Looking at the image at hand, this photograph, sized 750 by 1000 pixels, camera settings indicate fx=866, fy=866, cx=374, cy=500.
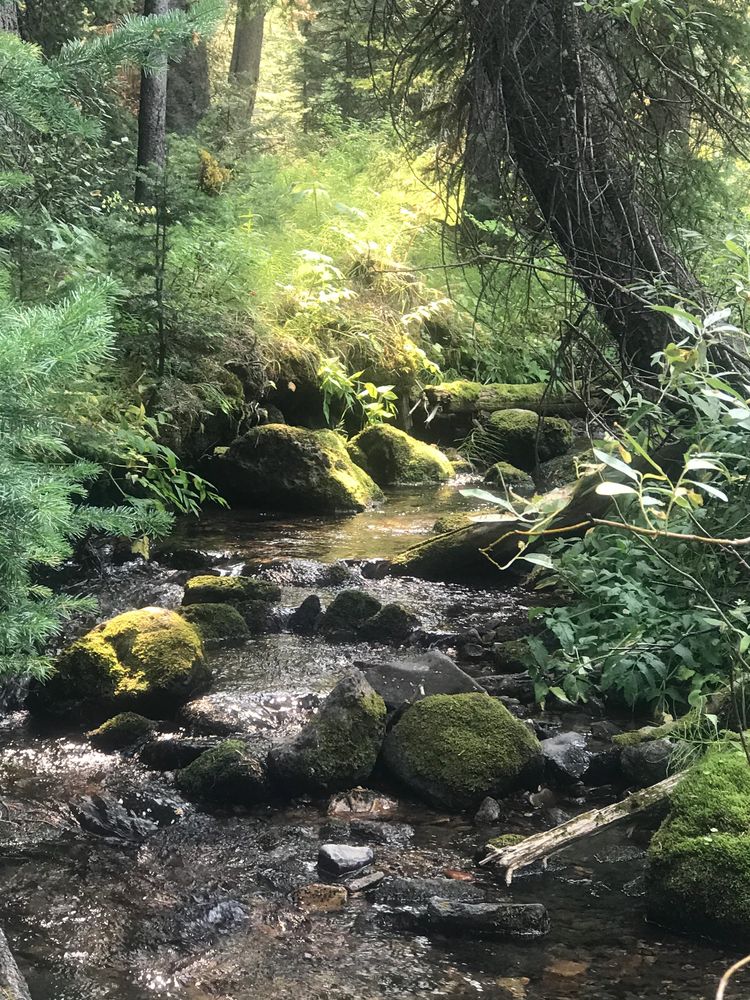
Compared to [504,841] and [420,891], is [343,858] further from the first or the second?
[504,841]

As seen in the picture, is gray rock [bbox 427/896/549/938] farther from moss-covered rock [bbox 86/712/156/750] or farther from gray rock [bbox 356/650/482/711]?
moss-covered rock [bbox 86/712/156/750]

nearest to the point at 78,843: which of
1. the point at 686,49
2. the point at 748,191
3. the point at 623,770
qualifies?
the point at 623,770

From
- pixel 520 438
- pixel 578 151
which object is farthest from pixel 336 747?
pixel 520 438

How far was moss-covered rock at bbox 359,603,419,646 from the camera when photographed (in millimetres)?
6375

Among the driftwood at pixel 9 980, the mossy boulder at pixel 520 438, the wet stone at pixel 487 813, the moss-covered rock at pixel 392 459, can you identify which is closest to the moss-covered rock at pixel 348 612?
the wet stone at pixel 487 813

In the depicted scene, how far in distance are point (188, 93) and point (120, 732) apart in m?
17.3

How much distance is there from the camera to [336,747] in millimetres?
A: 4352

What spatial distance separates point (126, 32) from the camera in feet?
8.61

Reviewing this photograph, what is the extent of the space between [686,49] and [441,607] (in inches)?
173

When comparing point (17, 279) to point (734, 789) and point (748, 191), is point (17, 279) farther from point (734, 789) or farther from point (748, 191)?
point (748, 191)

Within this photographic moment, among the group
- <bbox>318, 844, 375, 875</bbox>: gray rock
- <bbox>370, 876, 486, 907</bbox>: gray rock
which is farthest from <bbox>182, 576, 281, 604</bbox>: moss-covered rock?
<bbox>370, 876, 486, 907</bbox>: gray rock

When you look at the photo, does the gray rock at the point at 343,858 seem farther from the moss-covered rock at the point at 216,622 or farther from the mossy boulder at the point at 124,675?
the moss-covered rock at the point at 216,622

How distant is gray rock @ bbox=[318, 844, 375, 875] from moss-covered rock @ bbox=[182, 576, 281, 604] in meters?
3.22

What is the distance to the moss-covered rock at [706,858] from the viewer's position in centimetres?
308
